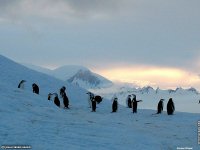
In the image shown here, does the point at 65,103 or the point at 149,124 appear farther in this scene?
the point at 65,103

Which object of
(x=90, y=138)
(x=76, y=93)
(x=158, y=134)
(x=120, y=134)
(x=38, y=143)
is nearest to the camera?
(x=38, y=143)

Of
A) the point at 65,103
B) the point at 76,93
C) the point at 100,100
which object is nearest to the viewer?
the point at 65,103

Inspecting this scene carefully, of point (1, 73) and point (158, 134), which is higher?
point (1, 73)

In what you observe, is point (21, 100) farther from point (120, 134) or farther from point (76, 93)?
point (76, 93)

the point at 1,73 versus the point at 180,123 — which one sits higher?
the point at 1,73

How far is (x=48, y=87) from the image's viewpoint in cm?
5325

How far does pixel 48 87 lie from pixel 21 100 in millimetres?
24865

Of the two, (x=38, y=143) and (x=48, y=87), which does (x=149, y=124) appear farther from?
(x=48, y=87)

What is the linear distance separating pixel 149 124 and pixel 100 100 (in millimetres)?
16254

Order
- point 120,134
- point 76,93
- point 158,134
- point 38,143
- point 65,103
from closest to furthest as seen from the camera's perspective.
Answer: point 38,143, point 120,134, point 158,134, point 65,103, point 76,93

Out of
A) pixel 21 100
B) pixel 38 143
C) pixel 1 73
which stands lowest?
pixel 38 143

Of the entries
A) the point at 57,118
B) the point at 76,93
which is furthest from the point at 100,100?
the point at 57,118

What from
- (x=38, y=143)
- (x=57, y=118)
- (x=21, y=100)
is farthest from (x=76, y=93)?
(x=38, y=143)

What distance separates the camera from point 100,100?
144 ft
